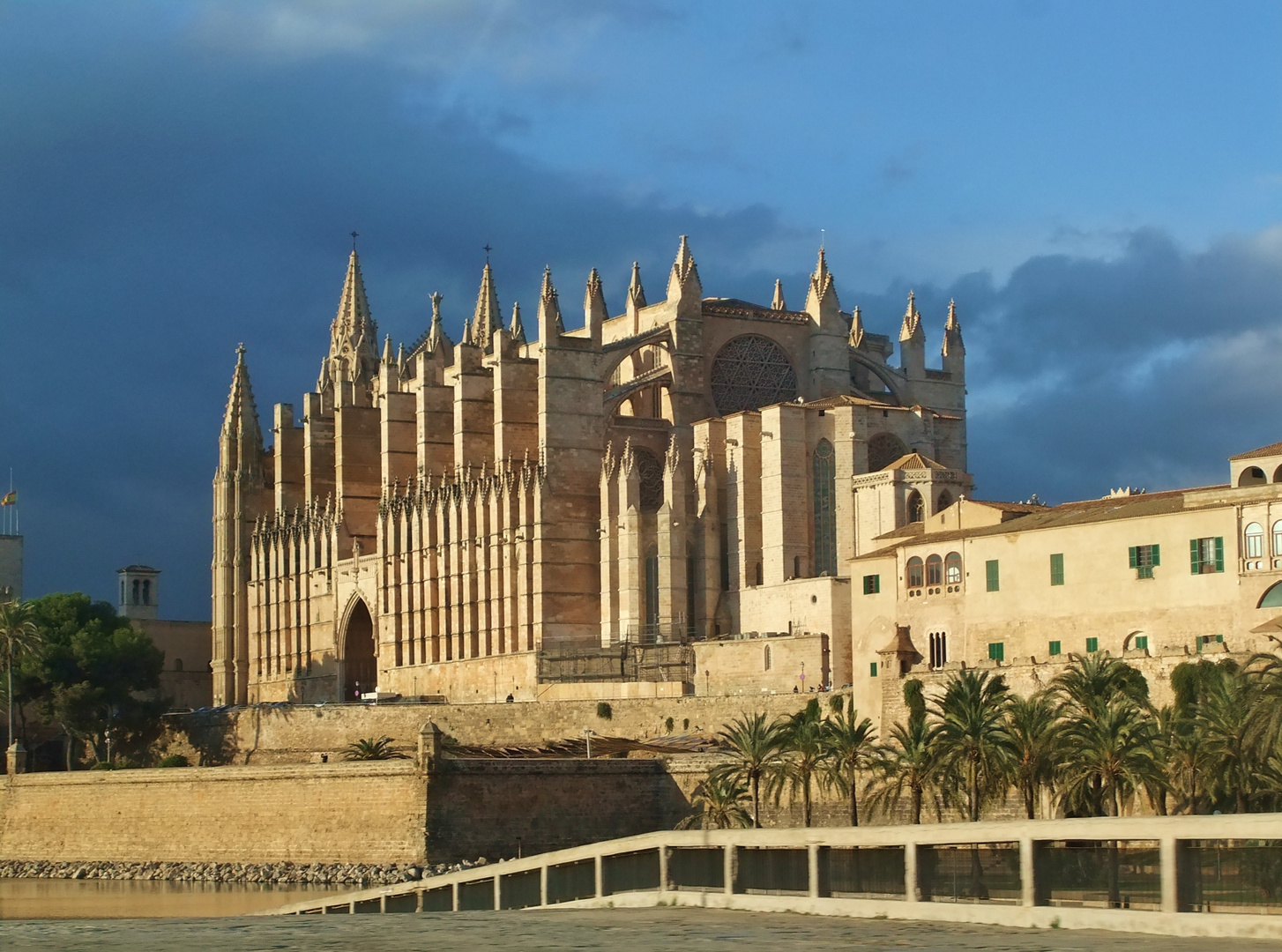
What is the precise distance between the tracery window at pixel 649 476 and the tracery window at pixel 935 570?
67.0ft

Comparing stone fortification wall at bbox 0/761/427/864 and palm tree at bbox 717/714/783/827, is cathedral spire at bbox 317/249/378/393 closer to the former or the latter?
stone fortification wall at bbox 0/761/427/864

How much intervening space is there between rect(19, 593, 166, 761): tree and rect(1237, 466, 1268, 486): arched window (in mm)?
41337

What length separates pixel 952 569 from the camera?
→ 5069 cm

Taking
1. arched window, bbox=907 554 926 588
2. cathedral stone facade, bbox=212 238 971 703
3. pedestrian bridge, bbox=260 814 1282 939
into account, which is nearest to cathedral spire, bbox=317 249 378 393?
cathedral stone facade, bbox=212 238 971 703

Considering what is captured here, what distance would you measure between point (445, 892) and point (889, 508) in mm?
27576

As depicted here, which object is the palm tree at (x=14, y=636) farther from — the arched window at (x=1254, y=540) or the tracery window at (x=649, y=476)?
the arched window at (x=1254, y=540)

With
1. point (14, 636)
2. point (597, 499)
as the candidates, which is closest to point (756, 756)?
point (597, 499)

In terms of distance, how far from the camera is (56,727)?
78.0 m

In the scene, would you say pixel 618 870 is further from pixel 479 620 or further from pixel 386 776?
pixel 479 620

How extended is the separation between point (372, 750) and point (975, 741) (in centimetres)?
2516

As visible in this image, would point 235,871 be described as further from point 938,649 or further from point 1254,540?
point 1254,540

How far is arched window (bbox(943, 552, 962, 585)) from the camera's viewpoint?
5050 centimetres

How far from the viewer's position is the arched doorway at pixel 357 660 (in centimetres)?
8188

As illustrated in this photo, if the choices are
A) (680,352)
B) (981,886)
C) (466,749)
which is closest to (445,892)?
(981,886)
